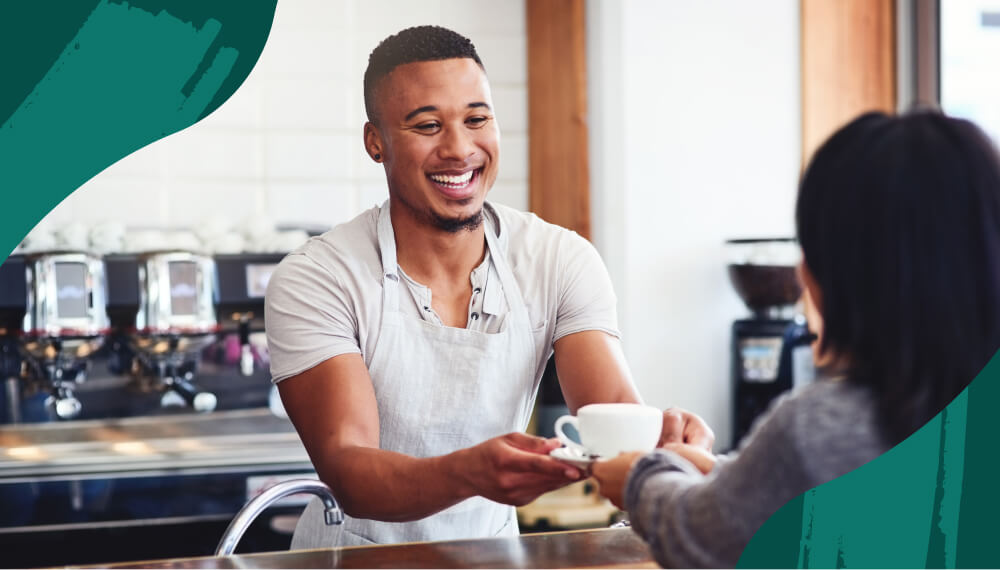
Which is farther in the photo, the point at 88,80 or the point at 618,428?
the point at 88,80

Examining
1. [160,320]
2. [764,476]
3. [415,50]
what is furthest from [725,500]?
[160,320]

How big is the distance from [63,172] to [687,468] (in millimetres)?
2169

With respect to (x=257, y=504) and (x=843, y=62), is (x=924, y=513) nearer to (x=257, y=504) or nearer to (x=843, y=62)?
(x=257, y=504)

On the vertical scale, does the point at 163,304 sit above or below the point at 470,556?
above

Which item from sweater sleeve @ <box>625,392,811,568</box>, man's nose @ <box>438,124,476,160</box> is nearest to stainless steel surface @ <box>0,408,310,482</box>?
man's nose @ <box>438,124,476,160</box>

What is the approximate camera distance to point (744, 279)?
3.17 m

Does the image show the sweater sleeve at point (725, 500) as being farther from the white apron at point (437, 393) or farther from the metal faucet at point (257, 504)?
the white apron at point (437, 393)

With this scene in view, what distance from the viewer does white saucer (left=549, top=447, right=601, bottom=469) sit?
44.6 inches

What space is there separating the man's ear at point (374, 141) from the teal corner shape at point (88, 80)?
1.26 meters

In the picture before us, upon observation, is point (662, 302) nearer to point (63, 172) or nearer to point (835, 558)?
point (63, 172)

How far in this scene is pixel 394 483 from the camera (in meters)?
1.31

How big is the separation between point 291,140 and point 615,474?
244 cm

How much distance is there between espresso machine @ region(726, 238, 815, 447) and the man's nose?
1767 millimetres

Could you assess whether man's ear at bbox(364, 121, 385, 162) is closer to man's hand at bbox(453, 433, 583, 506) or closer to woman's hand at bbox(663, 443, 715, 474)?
man's hand at bbox(453, 433, 583, 506)
